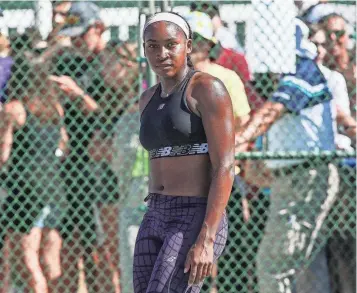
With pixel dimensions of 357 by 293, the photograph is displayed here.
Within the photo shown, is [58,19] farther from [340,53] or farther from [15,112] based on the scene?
[340,53]

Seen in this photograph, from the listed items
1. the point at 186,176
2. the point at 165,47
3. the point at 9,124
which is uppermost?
the point at 9,124

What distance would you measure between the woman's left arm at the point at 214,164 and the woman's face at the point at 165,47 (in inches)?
7.8

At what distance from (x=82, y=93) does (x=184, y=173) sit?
252 cm

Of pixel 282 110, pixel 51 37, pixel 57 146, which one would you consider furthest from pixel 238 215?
pixel 51 37

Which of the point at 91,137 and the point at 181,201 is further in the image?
the point at 91,137

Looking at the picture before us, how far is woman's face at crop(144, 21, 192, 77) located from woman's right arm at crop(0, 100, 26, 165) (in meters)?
2.41

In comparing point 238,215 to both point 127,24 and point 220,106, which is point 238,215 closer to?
point 127,24

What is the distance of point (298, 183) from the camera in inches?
247

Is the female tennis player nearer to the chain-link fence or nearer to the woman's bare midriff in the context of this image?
the woman's bare midriff

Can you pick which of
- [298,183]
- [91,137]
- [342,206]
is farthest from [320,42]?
[91,137]

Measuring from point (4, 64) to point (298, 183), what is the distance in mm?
2237

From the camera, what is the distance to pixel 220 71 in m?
6.05

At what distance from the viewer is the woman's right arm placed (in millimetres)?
6129

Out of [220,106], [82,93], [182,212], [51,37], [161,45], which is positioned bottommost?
[182,212]
